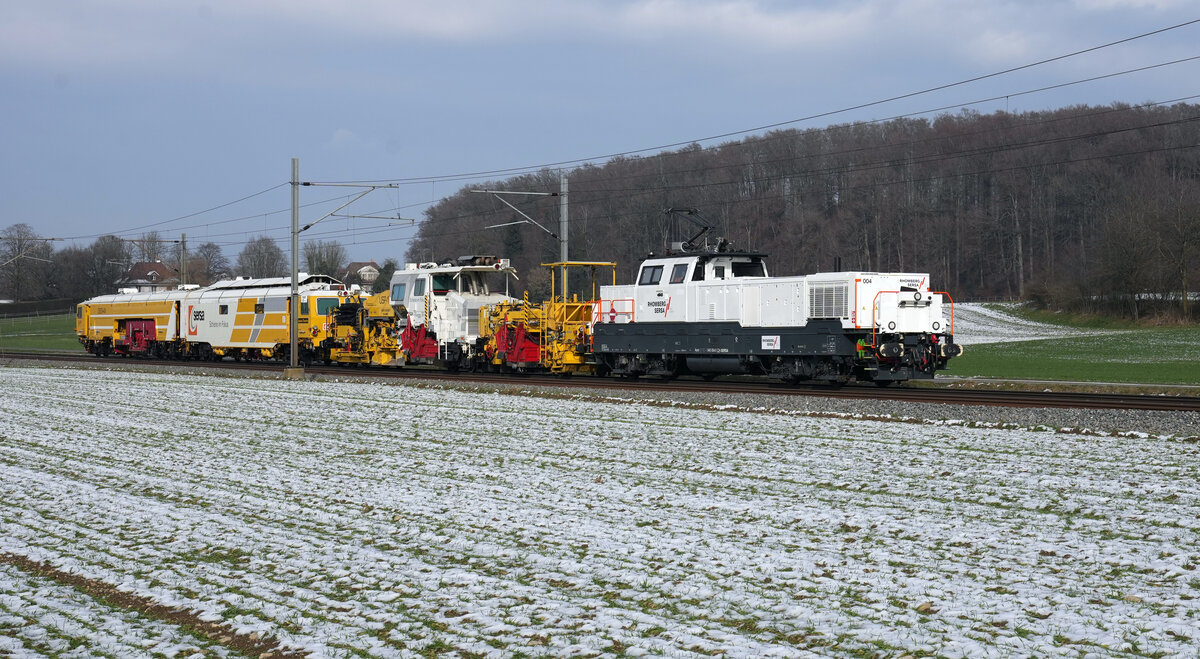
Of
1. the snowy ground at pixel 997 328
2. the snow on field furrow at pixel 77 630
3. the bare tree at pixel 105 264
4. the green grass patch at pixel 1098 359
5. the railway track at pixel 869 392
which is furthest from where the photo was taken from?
the bare tree at pixel 105 264

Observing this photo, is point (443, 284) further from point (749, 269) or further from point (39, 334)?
point (39, 334)

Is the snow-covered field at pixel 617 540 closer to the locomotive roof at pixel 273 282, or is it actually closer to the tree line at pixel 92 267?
the locomotive roof at pixel 273 282

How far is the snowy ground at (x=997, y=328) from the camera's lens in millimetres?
58156

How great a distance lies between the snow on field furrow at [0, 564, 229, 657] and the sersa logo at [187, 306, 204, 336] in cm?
3698

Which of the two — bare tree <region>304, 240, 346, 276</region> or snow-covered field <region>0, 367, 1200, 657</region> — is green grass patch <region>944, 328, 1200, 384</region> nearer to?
snow-covered field <region>0, 367, 1200, 657</region>

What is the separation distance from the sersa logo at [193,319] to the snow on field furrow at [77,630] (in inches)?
1456

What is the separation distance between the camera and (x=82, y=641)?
6.72 metres

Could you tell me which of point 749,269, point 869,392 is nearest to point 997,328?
point 749,269

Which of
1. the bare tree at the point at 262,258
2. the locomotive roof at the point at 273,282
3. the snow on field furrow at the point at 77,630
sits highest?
the bare tree at the point at 262,258

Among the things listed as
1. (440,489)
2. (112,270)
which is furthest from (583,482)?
(112,270)

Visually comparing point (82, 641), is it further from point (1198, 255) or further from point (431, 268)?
point (1198, 255)

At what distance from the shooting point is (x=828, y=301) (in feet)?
73.2

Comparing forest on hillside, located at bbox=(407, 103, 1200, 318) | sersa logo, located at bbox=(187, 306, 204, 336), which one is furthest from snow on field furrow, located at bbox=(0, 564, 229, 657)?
forest on hillside, located at bbox=(407, 103, 1200, 318)

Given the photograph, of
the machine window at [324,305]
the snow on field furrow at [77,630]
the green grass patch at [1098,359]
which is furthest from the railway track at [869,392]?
the snow on field furrow at [77,630]
